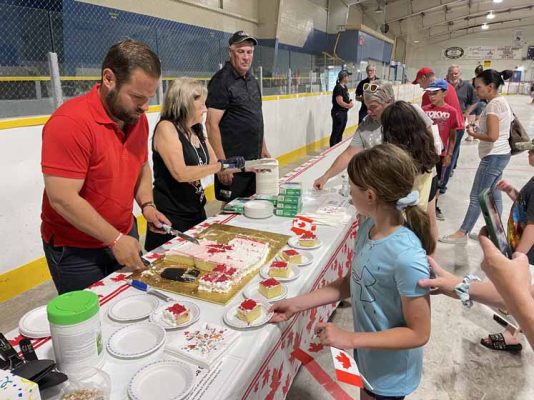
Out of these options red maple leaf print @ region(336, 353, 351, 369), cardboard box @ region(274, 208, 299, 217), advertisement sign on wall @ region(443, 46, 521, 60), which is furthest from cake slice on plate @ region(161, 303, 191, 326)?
advertisement sign on wall @ region(443, 46, 521, 60)

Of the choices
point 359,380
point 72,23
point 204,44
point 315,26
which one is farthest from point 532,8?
point 359,380

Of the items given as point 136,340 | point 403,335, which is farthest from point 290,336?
point 136,340

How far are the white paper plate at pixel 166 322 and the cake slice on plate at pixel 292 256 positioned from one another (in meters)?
0.47

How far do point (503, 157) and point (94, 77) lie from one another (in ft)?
12.9

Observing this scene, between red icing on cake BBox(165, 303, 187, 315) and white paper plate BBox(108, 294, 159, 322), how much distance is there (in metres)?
0.08

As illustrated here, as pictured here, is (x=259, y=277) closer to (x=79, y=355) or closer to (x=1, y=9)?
(x=79, y=355)

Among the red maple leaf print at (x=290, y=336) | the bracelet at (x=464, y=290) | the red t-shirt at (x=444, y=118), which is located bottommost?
the red maple leaf print at (x=290, y=336)

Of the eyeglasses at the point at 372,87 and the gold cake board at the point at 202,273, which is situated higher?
the eyeglasses at the point at 372,87

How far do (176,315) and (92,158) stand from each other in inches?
26.1

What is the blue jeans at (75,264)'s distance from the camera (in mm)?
1529

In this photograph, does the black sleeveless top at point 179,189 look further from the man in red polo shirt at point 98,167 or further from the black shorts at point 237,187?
the black shorts at point 237,187

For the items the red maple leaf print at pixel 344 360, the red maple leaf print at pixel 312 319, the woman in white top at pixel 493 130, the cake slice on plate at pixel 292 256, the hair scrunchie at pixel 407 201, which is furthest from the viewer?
the woman in white top at pixel 493 130

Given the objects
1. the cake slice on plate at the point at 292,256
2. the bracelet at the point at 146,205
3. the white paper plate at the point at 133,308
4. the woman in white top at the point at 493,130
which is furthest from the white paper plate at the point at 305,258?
the woman in white top at the point at 493,130

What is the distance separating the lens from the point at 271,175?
236 cm
